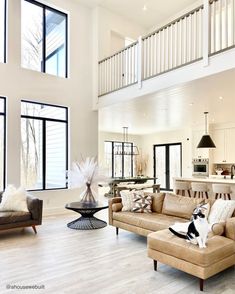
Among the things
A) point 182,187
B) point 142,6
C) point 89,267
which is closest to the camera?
point 89,267

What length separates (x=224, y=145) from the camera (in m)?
9.55

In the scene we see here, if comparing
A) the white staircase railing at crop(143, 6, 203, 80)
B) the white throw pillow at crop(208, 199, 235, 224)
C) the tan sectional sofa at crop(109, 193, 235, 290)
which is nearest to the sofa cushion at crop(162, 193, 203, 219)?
the tan sectional sofa at crop(109, 193, 235, 290)

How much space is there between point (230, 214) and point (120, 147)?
9308 millimetres

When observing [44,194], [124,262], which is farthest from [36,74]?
[124,262]

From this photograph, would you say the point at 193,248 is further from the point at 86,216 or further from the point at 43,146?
the point at 43,146

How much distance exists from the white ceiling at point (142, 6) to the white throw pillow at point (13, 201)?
5212 mm

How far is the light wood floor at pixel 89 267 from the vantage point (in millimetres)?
2824

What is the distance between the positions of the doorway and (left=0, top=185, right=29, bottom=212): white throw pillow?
26.6 ft

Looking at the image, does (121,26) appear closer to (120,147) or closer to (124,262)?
(120,147)

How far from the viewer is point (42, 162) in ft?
21.2

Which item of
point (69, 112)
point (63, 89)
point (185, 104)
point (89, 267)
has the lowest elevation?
point (89, 267)

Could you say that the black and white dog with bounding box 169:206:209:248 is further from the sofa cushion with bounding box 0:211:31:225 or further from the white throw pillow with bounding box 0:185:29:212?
the white throw pillow with bounding box 0:185:29:212

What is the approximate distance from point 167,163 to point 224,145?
10.8 ft

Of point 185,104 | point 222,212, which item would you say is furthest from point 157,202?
point 185,104
